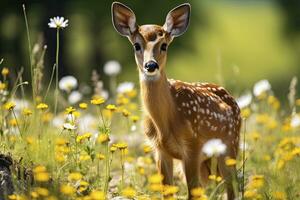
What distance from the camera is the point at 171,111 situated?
727cm

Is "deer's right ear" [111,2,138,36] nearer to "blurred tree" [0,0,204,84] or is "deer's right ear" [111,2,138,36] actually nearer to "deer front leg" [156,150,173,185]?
"deer front leg" [156,150,173,185]

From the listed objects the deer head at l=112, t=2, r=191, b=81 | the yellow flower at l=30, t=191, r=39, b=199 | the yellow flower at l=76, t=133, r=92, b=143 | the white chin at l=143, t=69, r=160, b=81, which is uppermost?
the deer head at l=112, t=2, r=191, b=81

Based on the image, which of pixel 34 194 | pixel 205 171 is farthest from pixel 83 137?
pixel 205 171

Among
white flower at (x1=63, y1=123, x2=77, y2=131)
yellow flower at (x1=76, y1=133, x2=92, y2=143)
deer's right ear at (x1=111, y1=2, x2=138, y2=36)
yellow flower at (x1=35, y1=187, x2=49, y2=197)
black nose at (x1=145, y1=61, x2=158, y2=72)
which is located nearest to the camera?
yellow flower at (x1=35, y1=187, x2=49, y2=197)

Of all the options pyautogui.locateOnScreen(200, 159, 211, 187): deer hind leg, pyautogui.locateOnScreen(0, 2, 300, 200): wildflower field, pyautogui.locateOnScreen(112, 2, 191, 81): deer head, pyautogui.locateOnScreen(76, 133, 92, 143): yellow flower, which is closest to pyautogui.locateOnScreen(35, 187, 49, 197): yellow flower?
pyautogui.locateOnScreen(0, 2, 300, 200): wildflower field

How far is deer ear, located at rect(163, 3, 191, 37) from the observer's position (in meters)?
7.62

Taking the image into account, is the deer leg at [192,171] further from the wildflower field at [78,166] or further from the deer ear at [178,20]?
the deer ear at [178,20]

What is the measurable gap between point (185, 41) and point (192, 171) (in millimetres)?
23407

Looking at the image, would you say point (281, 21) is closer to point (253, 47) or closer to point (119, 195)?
point (253, 47)

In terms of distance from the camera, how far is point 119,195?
693 centimetres

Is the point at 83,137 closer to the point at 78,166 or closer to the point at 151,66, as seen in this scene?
Answer: the point at 78,166

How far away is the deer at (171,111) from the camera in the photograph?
7.20 meters

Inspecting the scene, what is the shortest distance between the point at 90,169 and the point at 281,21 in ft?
91.1

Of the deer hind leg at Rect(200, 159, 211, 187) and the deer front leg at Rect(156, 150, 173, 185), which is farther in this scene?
the deer hind leg at Rect(200, 159, 211, 187)
